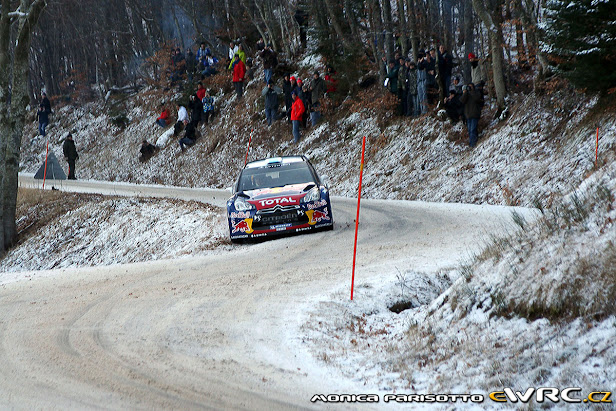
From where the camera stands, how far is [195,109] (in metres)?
35.4

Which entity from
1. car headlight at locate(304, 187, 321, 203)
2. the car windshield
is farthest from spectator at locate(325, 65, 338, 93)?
car headlight at locate(304, 187, 321, 203)

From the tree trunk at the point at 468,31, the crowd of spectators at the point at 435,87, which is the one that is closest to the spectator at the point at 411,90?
the crowd of spectators at the point at 435,87

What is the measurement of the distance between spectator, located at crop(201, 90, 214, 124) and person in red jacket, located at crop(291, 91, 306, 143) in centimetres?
793

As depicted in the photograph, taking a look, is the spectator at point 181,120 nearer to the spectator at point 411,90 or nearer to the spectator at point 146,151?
the spectator at point 146,151

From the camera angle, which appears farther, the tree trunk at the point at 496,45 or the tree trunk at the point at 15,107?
the tree trunk at the point at 496,45

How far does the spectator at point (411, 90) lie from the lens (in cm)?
2341

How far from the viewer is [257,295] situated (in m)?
8.34

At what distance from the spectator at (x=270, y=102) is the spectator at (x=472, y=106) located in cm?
1295

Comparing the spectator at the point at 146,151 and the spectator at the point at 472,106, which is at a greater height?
the spectator at the point at 146,151

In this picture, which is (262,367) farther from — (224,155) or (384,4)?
(224,155)

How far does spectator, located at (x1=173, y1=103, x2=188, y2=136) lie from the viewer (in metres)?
37.8

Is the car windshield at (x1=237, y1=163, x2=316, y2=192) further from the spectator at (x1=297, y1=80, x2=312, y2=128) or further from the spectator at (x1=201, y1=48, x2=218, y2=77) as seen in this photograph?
the spectator at (x1=201, y1=48, x2=218, y2=77)

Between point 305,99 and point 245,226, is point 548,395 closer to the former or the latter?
point 245,226

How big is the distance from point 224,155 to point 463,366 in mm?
29176
